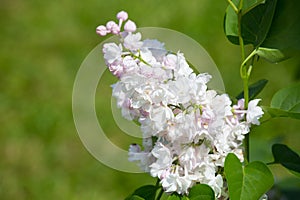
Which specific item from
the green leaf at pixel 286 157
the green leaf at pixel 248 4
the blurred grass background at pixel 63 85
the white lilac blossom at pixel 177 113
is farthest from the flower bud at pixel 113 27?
the blurred grass background at pixel 63 85

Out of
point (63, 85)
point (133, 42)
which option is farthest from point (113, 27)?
point (63, 85)

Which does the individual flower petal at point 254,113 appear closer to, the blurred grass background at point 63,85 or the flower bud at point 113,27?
the flower bud at point 113,27

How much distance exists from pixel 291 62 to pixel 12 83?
1046mm

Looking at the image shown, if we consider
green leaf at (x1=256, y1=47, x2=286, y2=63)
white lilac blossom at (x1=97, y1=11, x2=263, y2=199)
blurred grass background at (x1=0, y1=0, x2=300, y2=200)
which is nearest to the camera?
white lilac blossom at (x1=97, y1=11, x2=263, y2=199)

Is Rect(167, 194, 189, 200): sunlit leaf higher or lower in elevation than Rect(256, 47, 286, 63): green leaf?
lower

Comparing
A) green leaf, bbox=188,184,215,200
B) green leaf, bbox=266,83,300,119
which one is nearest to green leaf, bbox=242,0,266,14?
green leaf, bbox=266,83,300,119

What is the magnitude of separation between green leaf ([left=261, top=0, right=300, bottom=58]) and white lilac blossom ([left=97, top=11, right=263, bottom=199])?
4.1 inches

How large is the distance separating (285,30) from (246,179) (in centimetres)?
20

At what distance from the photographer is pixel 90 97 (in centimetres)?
229

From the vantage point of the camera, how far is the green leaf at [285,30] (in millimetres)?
764

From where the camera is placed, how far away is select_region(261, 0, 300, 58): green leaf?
76cm

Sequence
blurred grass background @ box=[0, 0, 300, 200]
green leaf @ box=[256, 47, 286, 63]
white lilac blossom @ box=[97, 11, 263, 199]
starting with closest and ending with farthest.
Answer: white lilac blossom @ box=[97, 11, 263, 199], green leaf @ box=[256, 47, 286, 63], blurred grass background @ box=[0, 0, 300, 200]

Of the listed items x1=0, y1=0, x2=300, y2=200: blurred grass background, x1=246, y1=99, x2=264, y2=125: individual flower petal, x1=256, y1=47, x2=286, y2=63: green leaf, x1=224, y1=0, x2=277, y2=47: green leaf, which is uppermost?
x1=0, y1=0, x2=300, y2=200: blurred grass background

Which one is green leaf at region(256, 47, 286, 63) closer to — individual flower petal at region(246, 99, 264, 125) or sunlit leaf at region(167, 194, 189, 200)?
individual flower petal at region(246, 99, 264, 125)
